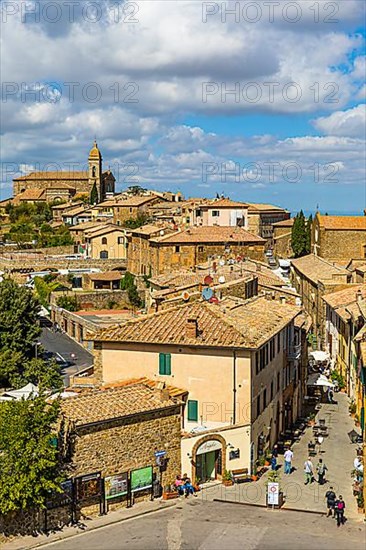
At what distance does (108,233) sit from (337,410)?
6266 cm

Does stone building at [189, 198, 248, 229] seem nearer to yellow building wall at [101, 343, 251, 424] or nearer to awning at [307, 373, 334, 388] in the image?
awning at [307, 373, 334, 388]

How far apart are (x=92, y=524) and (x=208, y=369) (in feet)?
24.4

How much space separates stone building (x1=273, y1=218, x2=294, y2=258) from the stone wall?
286 feet

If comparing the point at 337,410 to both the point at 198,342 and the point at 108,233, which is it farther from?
the point at 108,233

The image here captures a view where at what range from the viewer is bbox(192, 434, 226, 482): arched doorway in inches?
1082

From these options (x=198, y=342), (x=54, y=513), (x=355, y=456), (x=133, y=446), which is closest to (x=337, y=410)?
(x=355, y=456)

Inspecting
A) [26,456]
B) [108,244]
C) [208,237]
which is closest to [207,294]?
[26,456]

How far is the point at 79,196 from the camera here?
514ft

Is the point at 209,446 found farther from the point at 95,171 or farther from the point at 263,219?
the point at 95,171

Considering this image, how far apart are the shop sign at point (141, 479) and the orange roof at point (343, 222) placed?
2493 inches

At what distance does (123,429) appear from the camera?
2538 centimetres

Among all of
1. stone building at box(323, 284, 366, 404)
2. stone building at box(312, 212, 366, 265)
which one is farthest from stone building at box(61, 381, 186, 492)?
stone building at box(312, 212, 366, 265)

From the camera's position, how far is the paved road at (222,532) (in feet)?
72.8

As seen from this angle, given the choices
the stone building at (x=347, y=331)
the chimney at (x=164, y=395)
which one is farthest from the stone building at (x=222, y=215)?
the chimney at (x=164, y=395)
